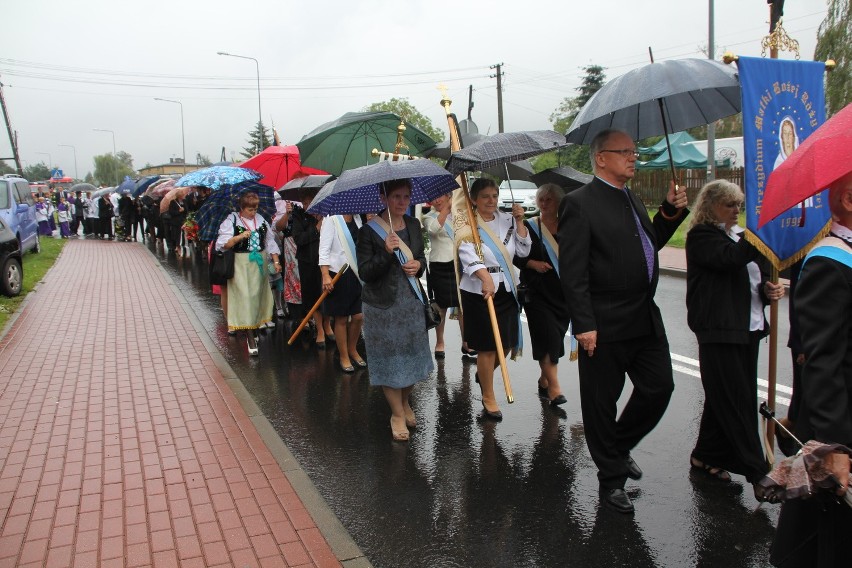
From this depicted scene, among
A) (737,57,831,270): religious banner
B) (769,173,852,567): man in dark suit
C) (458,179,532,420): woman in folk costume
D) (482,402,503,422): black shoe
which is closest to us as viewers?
(769,173,852,567): man in dark suit

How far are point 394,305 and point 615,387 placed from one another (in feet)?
5.81

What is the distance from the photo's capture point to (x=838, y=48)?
1588cm

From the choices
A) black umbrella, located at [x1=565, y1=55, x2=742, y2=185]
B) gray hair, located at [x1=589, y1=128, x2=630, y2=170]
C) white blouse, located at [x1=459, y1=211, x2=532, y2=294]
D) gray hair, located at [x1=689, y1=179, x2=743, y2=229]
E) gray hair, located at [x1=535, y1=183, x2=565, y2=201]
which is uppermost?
black umbrella, located at [x1=565, y1=55, x2=742, y2=185]

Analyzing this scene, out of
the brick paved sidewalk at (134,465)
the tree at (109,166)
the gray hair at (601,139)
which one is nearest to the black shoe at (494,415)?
the brick paved sidewalk at (134,465)

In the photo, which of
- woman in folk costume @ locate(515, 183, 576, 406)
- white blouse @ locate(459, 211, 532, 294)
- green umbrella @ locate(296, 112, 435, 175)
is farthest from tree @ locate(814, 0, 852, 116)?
white blouse @ locate(459, 211, 532, 294)

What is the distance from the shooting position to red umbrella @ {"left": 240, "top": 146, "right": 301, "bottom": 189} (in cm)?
961

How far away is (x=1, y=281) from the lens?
35.6 ft

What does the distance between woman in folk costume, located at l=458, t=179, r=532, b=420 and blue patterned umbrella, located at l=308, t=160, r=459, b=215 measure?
332mm

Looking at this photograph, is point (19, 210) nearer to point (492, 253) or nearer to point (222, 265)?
point (222, 265)

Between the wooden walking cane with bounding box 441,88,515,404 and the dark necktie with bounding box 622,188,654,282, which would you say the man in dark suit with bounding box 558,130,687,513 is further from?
the wooden walking cane with bounding box 441,88,515,404

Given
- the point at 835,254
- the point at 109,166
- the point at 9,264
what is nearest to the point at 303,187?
the point at 835,254

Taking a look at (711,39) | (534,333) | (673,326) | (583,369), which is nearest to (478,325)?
(534,333)

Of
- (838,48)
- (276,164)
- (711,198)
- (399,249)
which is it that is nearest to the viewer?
(711,198)

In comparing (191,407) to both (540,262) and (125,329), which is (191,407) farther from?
(125,329)
